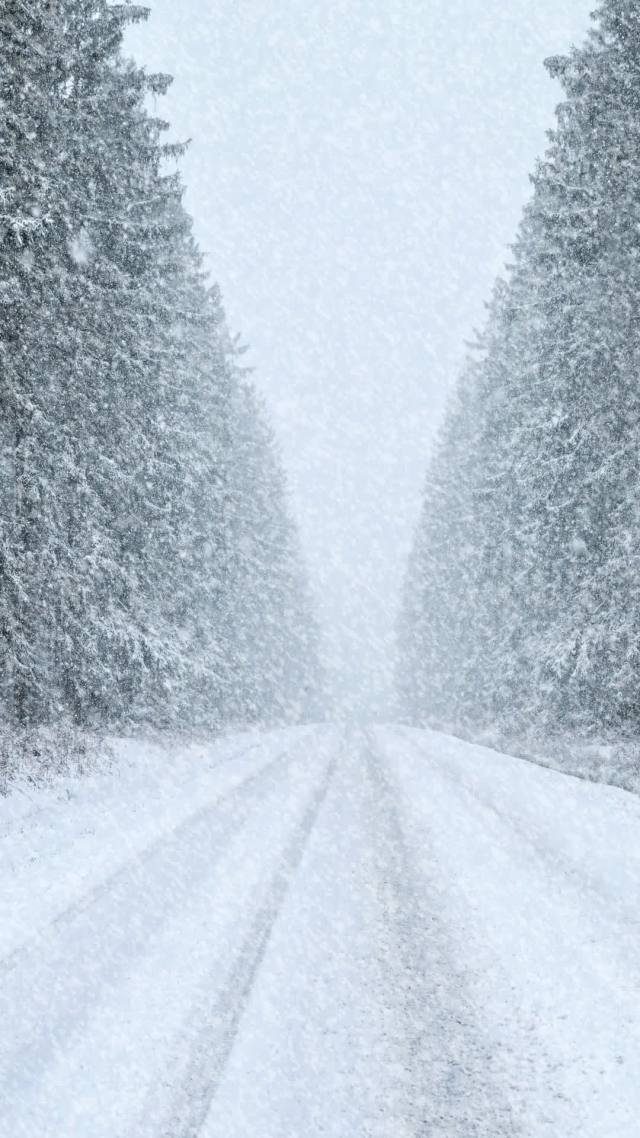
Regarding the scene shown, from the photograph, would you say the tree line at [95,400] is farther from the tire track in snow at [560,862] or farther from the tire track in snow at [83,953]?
the tire track in snow at [560,862]

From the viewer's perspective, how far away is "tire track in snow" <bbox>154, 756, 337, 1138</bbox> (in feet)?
12.5

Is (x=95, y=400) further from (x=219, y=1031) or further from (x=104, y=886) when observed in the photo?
(x=219, y=1031)

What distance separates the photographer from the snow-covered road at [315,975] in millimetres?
3986

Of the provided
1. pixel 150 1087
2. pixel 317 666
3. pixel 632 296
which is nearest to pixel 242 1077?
pixel 150 1087

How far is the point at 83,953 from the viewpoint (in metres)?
5.92

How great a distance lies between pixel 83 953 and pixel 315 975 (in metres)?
1.63

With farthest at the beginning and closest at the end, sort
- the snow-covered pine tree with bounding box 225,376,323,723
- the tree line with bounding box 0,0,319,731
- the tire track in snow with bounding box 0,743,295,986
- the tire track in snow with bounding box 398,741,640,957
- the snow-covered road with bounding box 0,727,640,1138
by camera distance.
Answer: the snow-covered pine tree with bounding box 225,376,323,723 → the tree line with bounding box 0,0,319,731 → the tire track in snow with bounding box 398,741,640,957 → the tire track in snow with bounding box 0,743,295,986 → the snow-covered road with bounding box 0,727,640,1138

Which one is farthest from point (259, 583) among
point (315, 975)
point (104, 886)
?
point (315, 975)

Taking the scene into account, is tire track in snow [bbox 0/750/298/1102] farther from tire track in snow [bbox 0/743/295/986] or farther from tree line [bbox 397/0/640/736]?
tree line [bbox 397/0/640/736]

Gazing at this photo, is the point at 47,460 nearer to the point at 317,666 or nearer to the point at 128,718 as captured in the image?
the point at 128,718

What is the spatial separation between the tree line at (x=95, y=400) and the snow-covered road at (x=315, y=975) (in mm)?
5007

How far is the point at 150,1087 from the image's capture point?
162 inches

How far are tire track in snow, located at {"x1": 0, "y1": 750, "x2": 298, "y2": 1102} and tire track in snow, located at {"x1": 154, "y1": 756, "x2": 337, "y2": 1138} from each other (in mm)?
736

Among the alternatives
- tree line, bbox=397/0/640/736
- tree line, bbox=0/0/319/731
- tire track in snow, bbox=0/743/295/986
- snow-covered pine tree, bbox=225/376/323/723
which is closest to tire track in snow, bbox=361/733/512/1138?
tire track in snow, bbox=0/743/295/986
